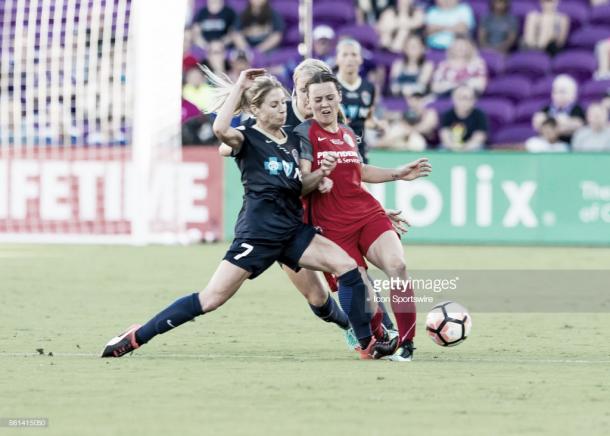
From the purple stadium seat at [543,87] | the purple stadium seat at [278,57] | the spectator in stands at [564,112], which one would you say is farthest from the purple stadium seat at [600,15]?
the purple stadium seat at [278,57]

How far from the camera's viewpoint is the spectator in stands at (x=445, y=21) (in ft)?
73.9

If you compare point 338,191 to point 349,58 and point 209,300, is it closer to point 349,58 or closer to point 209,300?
point 209,300

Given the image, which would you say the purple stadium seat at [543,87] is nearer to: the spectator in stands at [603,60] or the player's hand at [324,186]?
the spectator in stands at [603,60]

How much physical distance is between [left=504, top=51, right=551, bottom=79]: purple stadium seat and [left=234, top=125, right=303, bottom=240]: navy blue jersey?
14.3m

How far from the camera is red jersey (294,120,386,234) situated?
28.8ft

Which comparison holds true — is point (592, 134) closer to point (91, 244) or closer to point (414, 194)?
point (414, 194)

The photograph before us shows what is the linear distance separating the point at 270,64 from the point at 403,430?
662 inches

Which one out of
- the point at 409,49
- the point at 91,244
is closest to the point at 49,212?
the point at 91,244

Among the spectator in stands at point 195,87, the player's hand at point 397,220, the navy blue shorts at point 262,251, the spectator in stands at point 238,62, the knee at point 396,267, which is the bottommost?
the knee at point 396,267

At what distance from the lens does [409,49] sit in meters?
21.8

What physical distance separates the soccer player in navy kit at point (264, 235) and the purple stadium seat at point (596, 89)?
13.8 m

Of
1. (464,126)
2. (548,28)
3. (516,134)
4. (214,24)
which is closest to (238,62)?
(214,24)

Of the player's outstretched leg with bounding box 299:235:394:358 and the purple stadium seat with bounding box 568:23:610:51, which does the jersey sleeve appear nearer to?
the player's outstretched leg with bounding box 299:235:394:358

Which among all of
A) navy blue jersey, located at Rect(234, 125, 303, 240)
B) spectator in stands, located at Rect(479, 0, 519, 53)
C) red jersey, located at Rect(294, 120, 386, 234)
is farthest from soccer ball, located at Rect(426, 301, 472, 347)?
spectator in stands, located at Rect(479, 0, 519, 53)
